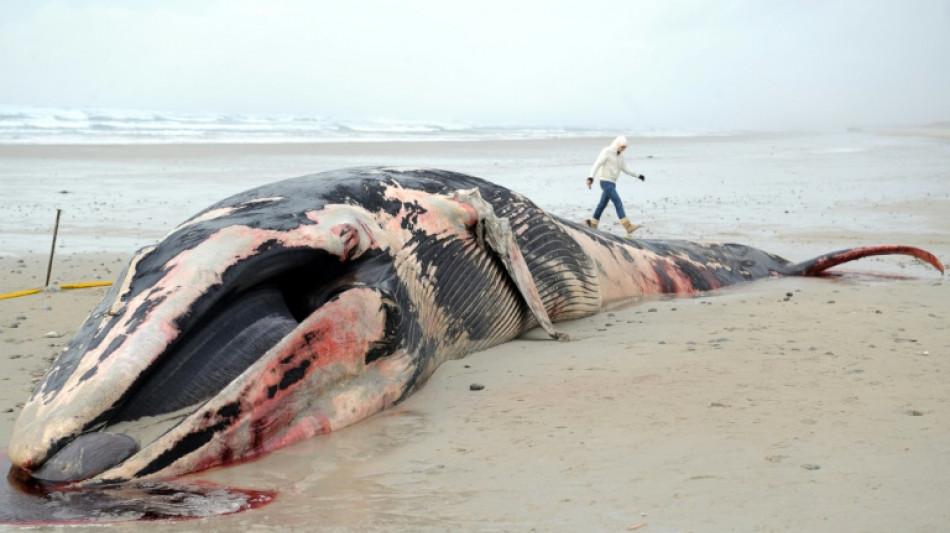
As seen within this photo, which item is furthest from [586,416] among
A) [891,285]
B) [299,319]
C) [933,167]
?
[933,167]

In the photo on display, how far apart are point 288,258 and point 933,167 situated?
2638 centimetres

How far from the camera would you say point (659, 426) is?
4566mm

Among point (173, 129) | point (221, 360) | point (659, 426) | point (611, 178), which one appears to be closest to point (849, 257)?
point (659, 426)

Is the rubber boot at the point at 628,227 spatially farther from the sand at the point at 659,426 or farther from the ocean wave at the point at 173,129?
the ocean wave at the point at 173,129

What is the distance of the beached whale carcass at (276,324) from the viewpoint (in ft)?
13.6

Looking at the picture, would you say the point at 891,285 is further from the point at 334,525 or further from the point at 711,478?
the point at 334,525

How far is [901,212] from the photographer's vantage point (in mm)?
16156

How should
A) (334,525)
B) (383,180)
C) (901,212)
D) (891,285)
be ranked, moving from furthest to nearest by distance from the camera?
(901,212) → (891,285) → (383,180) → (334,525)

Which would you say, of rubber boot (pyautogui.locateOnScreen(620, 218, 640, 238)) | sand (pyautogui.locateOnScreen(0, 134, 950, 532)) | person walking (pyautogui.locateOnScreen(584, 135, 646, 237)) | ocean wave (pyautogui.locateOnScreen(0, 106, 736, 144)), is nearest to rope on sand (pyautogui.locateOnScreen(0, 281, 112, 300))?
sand (pyautogui.locateOnScreen(0, 134, 950, 532))

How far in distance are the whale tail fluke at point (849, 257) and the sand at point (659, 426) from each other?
0.72 ft

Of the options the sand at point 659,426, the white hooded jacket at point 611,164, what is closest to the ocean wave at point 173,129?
the white hooded jacket at point 611,164

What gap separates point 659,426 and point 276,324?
1795 millimetres

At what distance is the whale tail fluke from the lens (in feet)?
31.1

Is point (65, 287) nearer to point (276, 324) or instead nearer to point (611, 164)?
point (276, 324)
